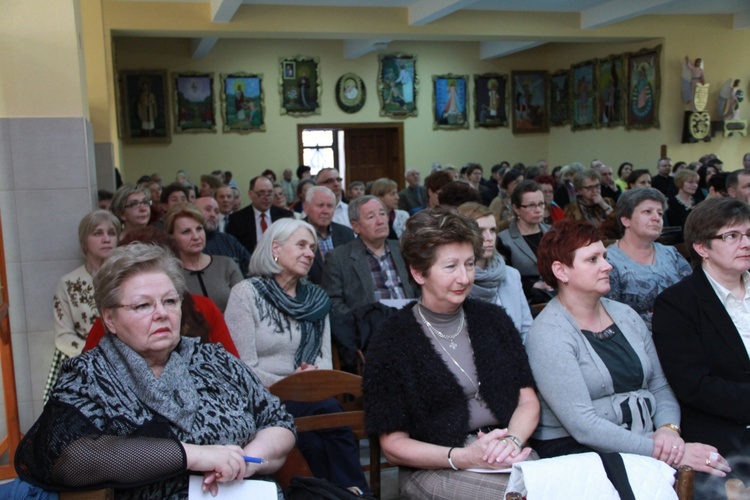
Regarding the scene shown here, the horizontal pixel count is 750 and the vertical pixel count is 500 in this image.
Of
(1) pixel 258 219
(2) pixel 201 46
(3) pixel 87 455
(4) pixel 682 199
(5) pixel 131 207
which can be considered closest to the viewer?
(3) pixel 87 455

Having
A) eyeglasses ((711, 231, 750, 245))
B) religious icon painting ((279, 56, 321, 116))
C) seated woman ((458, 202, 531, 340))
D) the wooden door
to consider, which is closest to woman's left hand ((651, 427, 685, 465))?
eyeglasses ((711, 231, 750, 245))

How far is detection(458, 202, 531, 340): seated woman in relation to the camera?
343 cm

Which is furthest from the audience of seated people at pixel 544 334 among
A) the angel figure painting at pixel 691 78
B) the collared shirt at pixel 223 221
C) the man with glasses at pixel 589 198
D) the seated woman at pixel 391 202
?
the angel figure painting at pixel 691 78

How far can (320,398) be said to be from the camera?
8.79 ft

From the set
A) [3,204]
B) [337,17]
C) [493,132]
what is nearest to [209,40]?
[337,17]

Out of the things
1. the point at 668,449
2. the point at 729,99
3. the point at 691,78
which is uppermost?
the point at 691,78

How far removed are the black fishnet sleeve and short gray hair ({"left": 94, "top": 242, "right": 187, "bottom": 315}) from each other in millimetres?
359

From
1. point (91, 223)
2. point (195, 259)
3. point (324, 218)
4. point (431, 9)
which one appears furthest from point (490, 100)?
point (91, 223)

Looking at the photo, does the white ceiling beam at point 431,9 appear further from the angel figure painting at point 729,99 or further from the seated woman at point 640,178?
the angel figure painting at point 729,99

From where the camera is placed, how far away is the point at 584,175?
7.22 m

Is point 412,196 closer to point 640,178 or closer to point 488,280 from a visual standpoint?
point 640,178

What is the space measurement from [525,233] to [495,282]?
65.2 inches

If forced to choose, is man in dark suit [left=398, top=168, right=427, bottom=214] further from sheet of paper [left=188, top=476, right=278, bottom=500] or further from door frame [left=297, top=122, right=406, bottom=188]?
sheet of paper [left=188, top=476, right=278, bottom=500]

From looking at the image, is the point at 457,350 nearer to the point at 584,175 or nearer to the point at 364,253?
the point at 364,253
